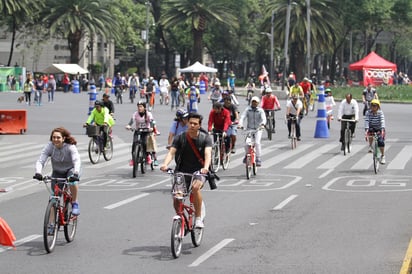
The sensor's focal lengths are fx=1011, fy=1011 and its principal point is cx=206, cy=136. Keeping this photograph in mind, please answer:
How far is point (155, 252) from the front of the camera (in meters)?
12.4

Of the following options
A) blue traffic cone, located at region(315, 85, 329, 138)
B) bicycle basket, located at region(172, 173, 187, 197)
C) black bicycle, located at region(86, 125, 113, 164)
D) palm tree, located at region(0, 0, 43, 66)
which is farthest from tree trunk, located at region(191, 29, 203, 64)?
bicycle basket, located at region(172, 173, 187, 197)

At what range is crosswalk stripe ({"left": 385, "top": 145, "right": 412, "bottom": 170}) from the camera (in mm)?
24531

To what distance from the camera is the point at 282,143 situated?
31.5 meters

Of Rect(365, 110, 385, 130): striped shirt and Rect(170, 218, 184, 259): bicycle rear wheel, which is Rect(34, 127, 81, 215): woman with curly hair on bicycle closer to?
Rect(170, 218, 184, 259): bicycle rear wheel

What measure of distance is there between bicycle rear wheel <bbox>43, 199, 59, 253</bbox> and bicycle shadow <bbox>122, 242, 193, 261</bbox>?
892 mm

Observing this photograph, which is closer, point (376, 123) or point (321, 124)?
point (376, 123)

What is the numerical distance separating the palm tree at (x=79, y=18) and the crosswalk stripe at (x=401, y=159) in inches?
2042

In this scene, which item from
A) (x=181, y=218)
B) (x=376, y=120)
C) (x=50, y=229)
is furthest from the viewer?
(x=376, y=120)

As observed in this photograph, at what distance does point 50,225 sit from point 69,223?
86cm

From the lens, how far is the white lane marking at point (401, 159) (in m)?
24.5

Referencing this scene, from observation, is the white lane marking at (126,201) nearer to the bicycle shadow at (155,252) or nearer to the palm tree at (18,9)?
the bicycle shadow at (155,252)

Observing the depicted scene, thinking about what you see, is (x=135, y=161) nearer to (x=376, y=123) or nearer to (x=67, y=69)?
(x=376, y=123)

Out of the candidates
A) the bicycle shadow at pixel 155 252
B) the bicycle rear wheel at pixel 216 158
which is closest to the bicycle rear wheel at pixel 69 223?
the bicycle shadow at pixel 155 252

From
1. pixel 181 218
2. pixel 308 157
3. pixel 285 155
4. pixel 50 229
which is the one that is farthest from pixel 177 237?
pixel 285 155
